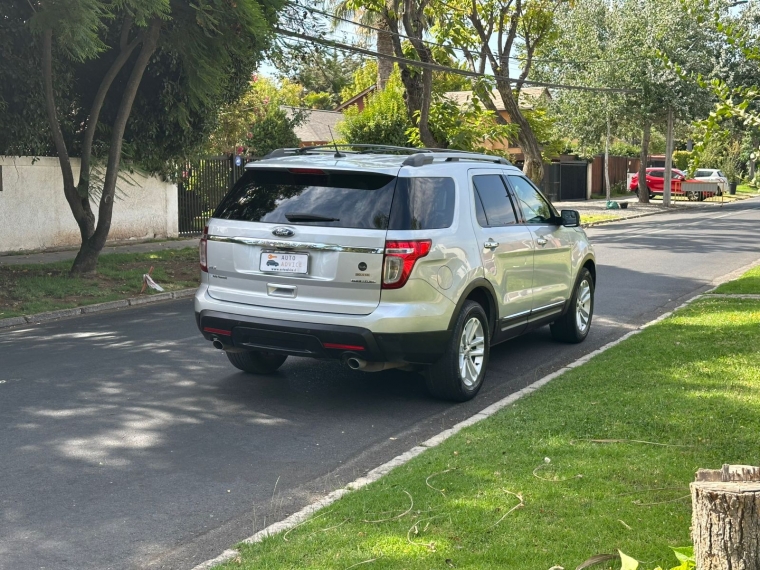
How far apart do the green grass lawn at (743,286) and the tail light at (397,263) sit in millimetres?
7866

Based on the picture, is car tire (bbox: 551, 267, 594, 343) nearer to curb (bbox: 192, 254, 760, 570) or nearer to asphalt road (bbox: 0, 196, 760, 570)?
asphalt road (bbox: 0, 196, 760, 570)

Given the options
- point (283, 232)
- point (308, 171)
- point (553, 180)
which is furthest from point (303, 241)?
point (553, 180)

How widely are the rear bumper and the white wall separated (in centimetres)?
1305

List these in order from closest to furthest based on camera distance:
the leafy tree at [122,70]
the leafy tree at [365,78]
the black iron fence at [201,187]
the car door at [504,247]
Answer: the car door at [504,247] → the leafy tree at [122,70] → the black iron fence at [201,187] → the leafy tree at [365,78]

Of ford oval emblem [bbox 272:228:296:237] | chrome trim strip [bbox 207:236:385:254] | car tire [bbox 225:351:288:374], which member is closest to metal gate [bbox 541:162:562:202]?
car tire [bbox 225:351:288:374]

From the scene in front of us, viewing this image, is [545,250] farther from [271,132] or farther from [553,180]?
[553,180]

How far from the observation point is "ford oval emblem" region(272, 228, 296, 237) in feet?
23.1

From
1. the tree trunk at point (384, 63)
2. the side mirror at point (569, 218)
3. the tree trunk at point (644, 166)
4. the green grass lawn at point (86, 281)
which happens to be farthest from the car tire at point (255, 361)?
the tree trunk at point (644, 166)

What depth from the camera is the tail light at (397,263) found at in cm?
684

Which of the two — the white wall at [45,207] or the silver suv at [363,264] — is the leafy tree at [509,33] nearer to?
the white wall at [45,207]

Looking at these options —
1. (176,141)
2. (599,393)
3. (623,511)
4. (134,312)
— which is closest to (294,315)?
(599,393)

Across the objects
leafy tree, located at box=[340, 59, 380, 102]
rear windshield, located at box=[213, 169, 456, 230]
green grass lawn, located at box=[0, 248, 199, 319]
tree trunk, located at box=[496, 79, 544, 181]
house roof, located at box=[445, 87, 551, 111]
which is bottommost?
green grass lawn, located at box=[0, 248, 199, 319]

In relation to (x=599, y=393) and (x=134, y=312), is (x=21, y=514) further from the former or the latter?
(x=134, y=312)

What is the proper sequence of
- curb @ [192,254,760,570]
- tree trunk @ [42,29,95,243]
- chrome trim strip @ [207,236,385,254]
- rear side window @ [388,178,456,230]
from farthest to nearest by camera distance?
tree trunk @ [42,29,95,243] < rear side window @ [388,178,456,230] < chrome trim strip @ [207,236,385,254] < curb @ [192,254,760,570]
